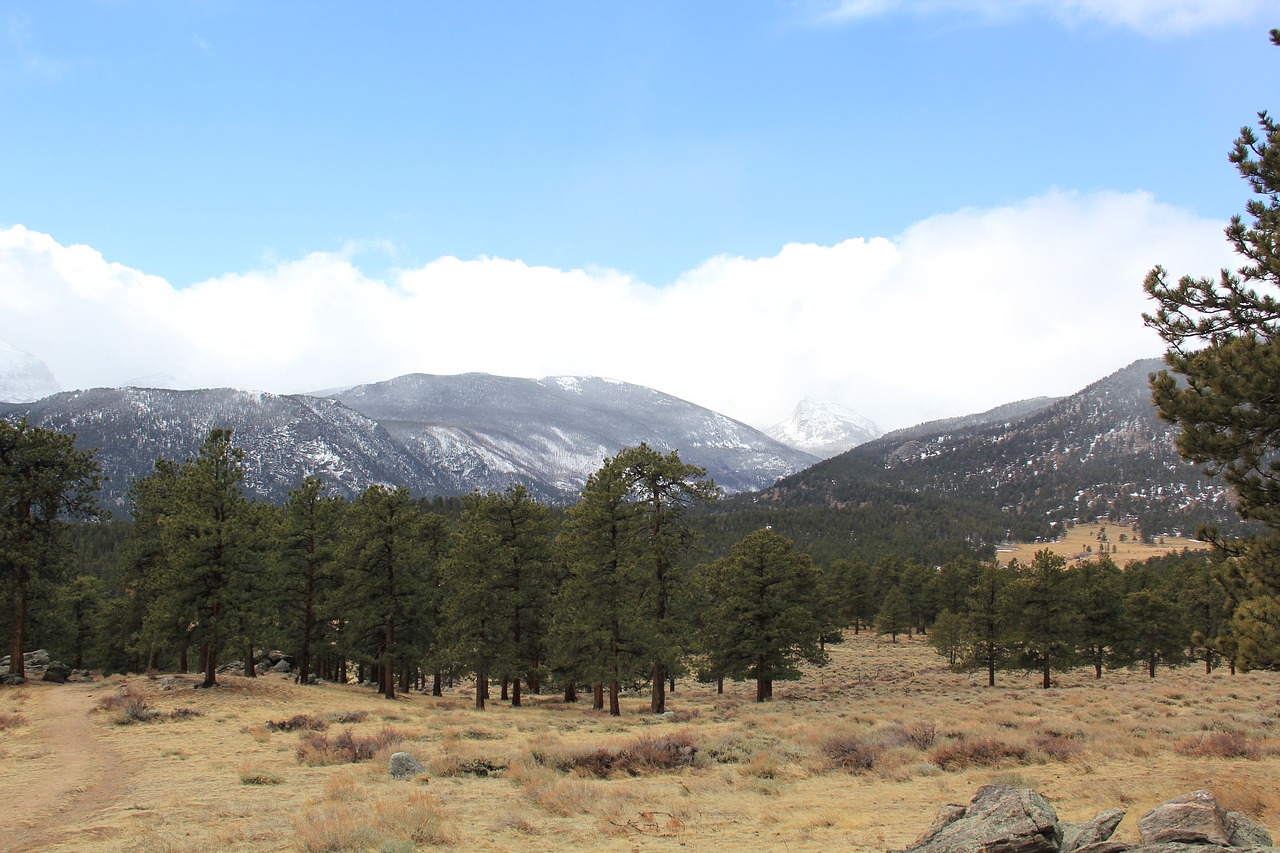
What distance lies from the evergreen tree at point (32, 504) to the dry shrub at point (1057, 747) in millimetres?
41998

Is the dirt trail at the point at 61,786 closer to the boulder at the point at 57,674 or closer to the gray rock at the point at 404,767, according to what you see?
the gray rock at the point at 404,767

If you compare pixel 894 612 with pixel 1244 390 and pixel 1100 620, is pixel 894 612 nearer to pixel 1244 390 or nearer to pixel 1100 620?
pixel 1100 620

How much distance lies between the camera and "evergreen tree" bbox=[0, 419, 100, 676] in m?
34.8

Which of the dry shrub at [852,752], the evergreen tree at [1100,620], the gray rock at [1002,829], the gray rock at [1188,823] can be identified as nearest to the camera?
the gray rock at [1188,823]

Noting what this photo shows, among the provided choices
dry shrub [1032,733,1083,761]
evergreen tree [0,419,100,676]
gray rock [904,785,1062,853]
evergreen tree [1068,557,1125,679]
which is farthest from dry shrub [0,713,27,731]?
evergreen tree [1068,557,1125,679]

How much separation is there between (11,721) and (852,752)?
89.6 ft

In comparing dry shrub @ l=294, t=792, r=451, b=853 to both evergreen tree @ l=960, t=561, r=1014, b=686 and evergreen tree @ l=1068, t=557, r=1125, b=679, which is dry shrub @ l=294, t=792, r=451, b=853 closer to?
evergreen tree @ l=960, t=561, r=1014, b=686

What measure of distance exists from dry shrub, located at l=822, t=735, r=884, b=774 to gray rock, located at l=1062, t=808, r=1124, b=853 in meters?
7.75

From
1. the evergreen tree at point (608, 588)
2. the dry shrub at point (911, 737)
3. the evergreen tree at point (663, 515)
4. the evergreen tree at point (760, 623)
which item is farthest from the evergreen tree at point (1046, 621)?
the dry shrub at point (911, 737)

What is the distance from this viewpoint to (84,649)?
6034 cm

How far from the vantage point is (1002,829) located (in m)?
8.59

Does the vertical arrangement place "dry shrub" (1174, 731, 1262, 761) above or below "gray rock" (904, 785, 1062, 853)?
below

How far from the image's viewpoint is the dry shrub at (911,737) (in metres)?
18.4

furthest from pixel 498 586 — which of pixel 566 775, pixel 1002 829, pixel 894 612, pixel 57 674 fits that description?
pixel 894 612
